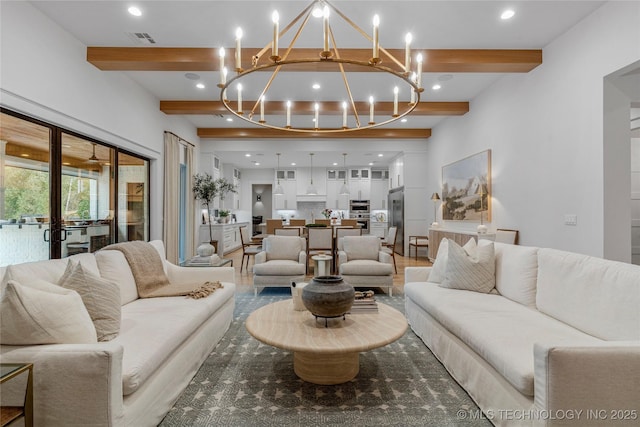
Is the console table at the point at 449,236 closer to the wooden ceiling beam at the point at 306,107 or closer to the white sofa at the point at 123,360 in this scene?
the wooden ceiling beam at the point at 306,107

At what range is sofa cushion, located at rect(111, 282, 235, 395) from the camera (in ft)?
5.15

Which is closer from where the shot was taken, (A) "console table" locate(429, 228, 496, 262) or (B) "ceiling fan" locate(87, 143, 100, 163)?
(B) "ceiling fan" locate(87, 143, 100, 163)

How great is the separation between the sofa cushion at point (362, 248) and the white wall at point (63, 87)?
12.1 feet

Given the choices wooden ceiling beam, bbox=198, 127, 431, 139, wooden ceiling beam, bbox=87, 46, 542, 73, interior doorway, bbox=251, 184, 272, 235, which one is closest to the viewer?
wooden ceiling beam, bbox=87, 46, 542, 73

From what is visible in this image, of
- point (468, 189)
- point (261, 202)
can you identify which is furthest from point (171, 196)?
point (261, 202)

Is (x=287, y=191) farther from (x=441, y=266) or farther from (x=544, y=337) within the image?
(x=544, y=337)

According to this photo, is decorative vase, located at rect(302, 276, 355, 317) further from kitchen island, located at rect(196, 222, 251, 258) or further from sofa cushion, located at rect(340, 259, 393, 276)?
kitchen island, located at rect(196, 222, 251, 258)

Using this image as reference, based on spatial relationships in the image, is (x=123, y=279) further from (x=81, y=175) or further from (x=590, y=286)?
(x=590, y=286)

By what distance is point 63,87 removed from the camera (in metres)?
3.38

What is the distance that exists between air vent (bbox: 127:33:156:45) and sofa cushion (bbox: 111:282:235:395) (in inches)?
115

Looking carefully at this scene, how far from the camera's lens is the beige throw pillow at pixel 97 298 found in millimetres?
1780

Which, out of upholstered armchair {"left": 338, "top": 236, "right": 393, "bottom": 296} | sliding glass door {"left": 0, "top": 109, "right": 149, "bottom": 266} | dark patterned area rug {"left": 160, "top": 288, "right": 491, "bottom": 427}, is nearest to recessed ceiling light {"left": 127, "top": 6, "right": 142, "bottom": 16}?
sliding glass door {"left": 0, "top": 109, "right": 149, "bottom": 266}

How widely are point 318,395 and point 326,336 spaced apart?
0.40 m

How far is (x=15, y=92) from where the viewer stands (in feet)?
9.21
